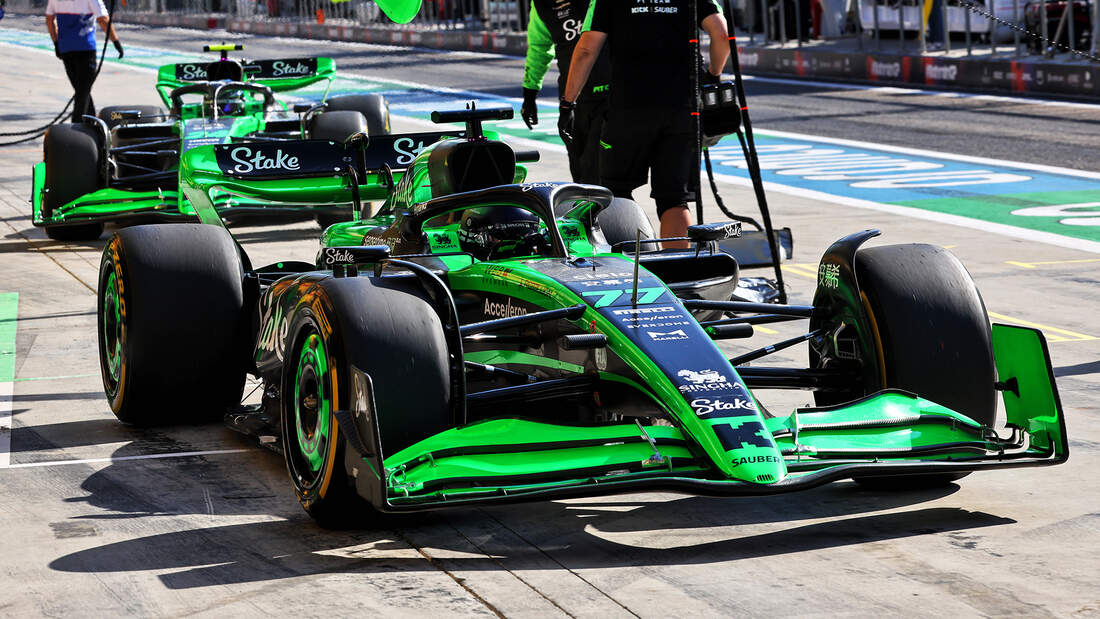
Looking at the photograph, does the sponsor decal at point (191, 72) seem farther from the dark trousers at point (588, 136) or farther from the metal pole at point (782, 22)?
the metal pole at point (782, 22)

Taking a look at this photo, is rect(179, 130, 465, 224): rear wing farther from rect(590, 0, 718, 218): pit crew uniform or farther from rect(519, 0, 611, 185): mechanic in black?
rect(590, 0, 718, 218): pit crew uniform

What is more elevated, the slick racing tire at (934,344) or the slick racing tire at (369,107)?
the slick racing tire at (369,107)

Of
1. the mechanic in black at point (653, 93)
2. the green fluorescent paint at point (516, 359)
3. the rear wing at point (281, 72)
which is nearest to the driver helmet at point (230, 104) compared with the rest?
the rear wing at point (281, 72)

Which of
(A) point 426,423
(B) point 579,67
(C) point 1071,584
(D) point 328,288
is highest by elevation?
(B) point 579,67

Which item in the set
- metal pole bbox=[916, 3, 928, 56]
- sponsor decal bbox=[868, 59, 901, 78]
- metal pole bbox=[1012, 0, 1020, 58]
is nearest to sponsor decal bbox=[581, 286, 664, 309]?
metal pole bbox=[1012, 0, 1020, 58]

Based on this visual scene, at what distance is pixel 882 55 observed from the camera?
24.9 m

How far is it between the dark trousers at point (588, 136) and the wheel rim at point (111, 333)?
4.02 m

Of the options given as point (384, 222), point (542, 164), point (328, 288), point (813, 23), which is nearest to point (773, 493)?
point (328, 288)

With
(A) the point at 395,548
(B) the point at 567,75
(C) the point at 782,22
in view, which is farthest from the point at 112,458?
(C) the point at 782,22

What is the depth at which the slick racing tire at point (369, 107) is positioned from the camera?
13961 mm

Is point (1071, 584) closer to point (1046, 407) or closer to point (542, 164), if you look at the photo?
point (1046, 407)

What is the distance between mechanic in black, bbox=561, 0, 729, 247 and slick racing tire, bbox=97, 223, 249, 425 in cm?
275

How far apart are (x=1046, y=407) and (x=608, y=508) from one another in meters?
1.46

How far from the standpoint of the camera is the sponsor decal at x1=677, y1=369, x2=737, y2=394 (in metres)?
4.97
